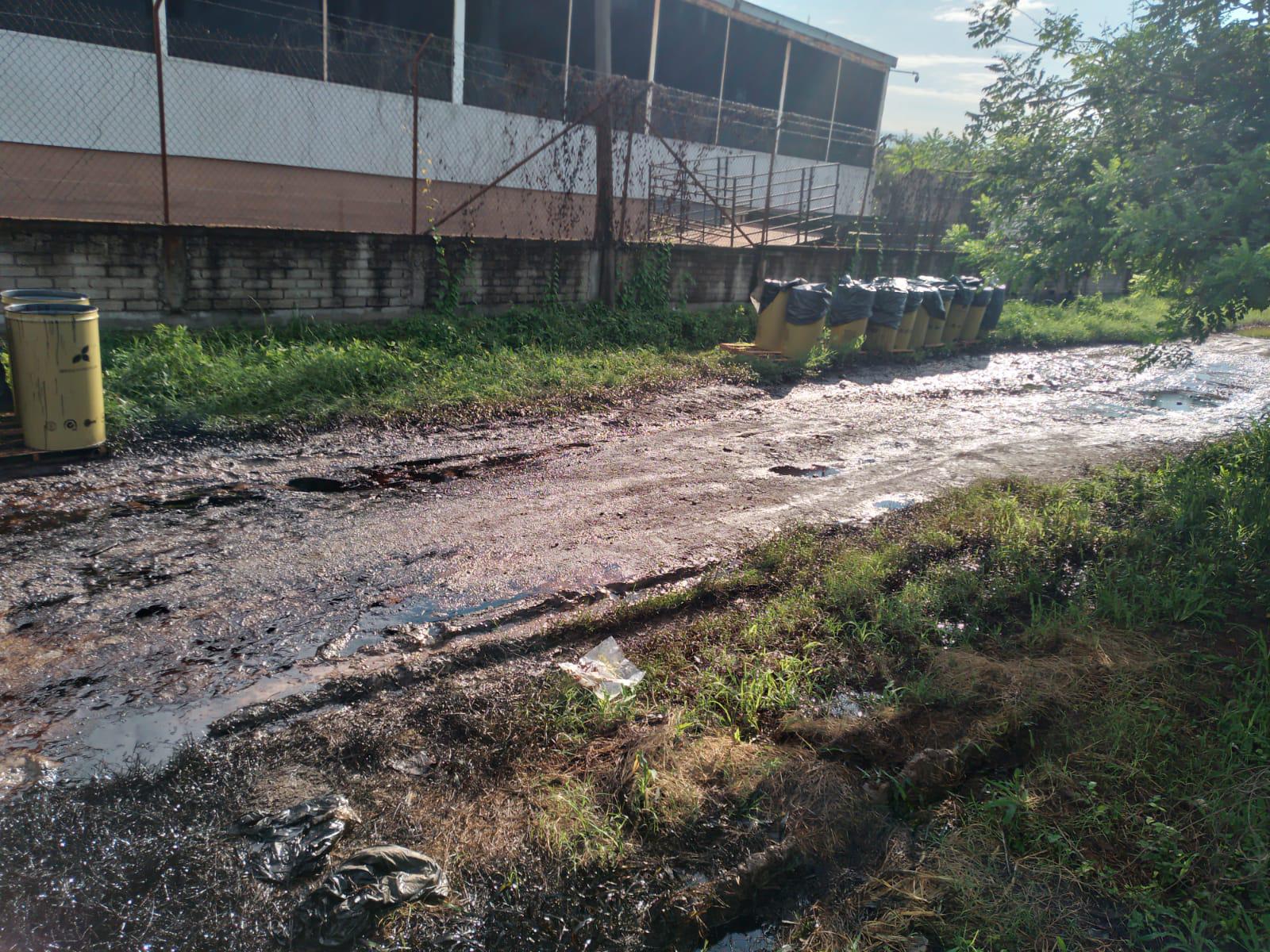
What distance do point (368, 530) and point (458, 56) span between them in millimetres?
12253

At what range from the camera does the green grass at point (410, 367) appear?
6.80 meters

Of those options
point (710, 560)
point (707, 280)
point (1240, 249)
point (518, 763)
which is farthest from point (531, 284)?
point (518, 763)

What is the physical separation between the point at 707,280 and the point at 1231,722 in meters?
10.7

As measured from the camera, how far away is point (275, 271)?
8844 mm

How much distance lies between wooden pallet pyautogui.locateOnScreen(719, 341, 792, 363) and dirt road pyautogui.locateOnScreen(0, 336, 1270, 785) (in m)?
1.91

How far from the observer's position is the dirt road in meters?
3.52

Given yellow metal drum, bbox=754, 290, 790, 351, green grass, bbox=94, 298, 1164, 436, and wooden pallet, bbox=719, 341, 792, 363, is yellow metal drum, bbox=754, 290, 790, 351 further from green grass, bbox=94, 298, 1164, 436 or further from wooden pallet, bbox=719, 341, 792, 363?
green grass, bbox=94, 298, 1164, 436

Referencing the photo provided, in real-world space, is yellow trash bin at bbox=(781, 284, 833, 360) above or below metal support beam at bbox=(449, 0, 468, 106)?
below

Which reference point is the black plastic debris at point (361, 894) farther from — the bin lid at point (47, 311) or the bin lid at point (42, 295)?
the bin lid at point (42, 295)

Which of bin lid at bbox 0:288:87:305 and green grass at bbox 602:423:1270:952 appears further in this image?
bin lid at bbox 0:288:87:305

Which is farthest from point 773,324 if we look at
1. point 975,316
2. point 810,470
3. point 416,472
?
point 416,472

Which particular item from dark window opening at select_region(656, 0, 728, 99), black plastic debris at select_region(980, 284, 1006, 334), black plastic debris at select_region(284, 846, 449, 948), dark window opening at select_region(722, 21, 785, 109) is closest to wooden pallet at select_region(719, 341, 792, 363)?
black plastic debris at select_region(980, 284, 1006, 334)

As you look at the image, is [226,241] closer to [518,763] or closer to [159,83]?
[159,83]

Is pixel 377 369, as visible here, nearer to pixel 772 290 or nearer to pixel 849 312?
pixel 772 290
